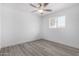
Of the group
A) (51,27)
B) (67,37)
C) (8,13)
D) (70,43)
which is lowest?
(70,43)

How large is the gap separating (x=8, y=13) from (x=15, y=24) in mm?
Result: 720

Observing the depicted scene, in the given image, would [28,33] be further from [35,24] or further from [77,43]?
[77,43]

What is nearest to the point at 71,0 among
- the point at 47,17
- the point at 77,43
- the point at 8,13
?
the point at 77,43

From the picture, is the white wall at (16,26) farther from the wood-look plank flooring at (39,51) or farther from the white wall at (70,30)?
the white wall at (70,30)

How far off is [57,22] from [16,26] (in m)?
2.73

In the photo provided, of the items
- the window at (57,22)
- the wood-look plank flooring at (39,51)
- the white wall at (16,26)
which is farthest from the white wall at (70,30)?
the white wall at (16,26)

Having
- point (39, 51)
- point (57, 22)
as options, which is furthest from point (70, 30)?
point (39, 51)

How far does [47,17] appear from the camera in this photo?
5398 mm

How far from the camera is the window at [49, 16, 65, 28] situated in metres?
4.11

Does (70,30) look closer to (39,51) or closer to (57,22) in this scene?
(57,22)

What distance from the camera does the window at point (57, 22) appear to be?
4.11 m

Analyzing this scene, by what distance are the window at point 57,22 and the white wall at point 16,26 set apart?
127 centimetres

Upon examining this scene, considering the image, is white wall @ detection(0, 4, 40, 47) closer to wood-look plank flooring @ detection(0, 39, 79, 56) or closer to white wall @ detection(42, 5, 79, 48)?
wood-look plank flooring @ detection(0, 39, 79, 56)

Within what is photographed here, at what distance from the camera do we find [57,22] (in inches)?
177
